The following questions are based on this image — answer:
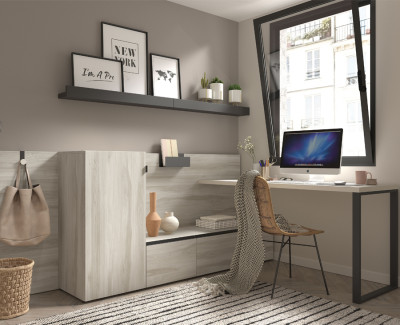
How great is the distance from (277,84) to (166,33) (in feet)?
3.93

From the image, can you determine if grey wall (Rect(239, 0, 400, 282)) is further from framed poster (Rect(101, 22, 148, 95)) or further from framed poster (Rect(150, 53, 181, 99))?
framed poster (Rect(101, 22, 148, 95))

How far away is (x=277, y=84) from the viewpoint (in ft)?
14.0

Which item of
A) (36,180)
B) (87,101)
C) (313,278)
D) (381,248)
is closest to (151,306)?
(36,180)

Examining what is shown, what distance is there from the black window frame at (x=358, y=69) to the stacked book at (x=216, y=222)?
31.7 inches

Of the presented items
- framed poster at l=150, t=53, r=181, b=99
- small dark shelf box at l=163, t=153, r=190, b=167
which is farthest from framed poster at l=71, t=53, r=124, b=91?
small dark shelf box at l=163, t=153, r=190, b=167

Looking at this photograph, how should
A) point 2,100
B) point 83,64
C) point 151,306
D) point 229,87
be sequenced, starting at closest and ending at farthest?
point 151,306
point 2,100
point 83,64
point 229,87

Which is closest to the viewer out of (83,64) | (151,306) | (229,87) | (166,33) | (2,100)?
(151,306)

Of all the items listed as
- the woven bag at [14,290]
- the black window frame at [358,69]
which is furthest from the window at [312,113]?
the woven bag at [14,290]

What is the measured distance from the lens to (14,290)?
2688 millimetres

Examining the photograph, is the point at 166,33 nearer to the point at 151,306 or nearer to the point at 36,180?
the point at 36,180

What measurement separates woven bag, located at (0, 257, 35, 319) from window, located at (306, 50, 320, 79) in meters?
2.84

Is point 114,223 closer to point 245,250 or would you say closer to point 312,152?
point 245,250

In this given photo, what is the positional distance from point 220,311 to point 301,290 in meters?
0.80

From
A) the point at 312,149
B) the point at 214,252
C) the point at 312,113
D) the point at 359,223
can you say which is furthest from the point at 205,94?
the point at 359,223
